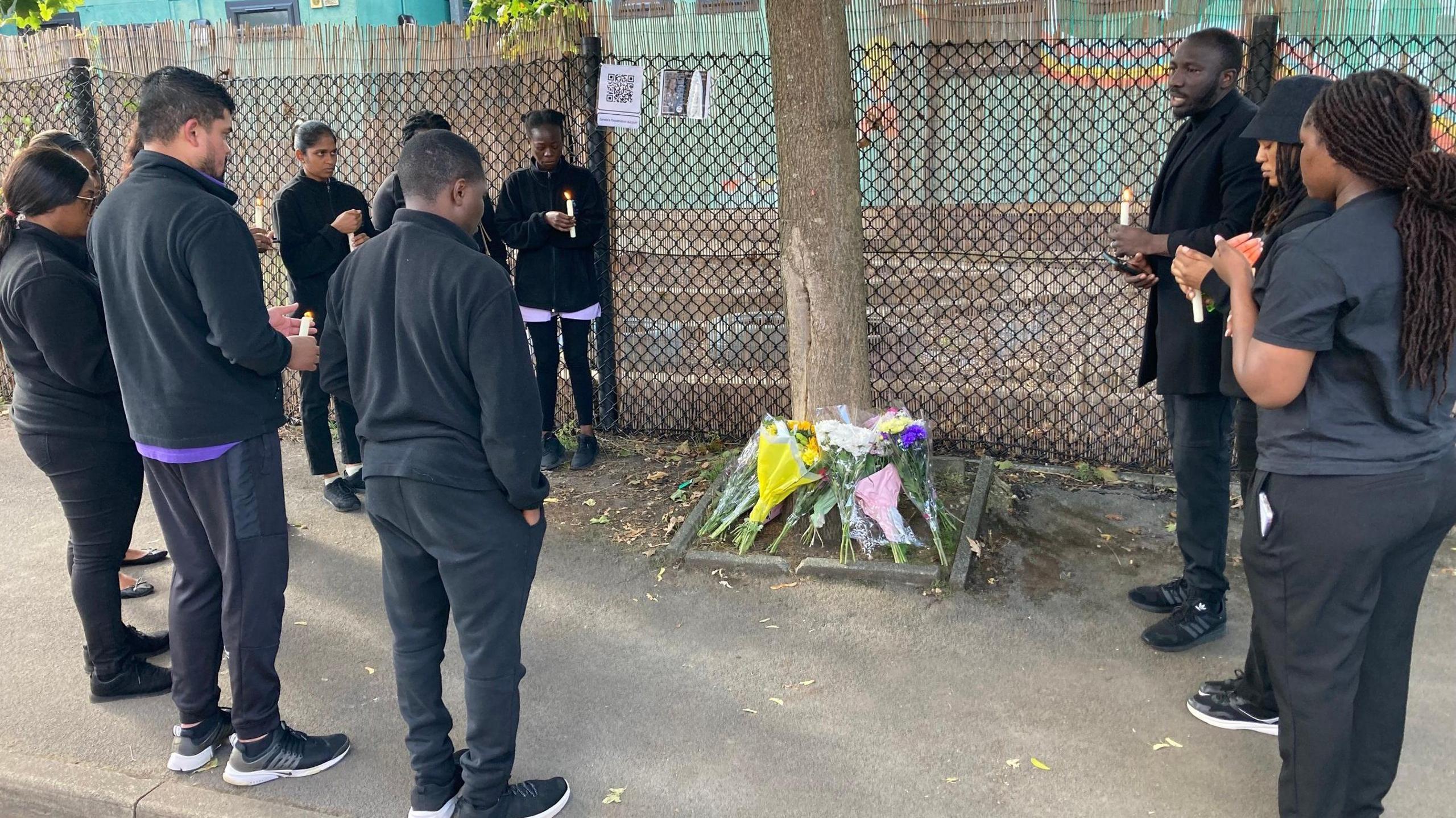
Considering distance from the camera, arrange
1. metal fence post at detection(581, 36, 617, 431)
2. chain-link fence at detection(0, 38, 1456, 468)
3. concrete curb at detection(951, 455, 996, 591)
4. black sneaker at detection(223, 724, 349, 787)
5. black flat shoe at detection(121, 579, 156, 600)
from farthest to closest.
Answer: metal fence post at detection(581, 36, 617, 431)
chain-link fence at detection(0, 38, 1456, 468)
black flat shoe at detection(121, 579, 156, 600)
concrete curb at detection(951, 455, 996, 591)
black sneaker at detection(223, 724, 349, 787)

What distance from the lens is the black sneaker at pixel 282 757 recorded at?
3.10 meters

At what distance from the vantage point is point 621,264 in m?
6.22

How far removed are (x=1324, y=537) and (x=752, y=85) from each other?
4.50 metres

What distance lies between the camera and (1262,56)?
16.0 ft

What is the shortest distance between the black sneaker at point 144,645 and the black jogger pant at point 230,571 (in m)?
0.76

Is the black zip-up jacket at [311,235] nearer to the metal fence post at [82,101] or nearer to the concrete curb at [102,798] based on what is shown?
the concrete curb at [102,798]

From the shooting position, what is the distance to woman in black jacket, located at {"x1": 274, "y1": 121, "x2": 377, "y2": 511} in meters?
4.97

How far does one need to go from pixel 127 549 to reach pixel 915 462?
3.33 metres

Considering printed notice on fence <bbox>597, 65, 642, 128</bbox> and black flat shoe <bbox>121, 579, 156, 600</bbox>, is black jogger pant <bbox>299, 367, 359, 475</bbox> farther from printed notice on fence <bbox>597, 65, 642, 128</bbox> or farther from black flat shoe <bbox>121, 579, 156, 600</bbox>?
printed notice on fence <bbox>597, 65, 642, 128</bbox>

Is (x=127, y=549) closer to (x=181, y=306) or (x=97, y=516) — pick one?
(x=97, y=516)

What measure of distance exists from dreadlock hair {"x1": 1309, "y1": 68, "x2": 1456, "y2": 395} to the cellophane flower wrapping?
2.38 m

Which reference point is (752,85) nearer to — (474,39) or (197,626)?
(474,39)

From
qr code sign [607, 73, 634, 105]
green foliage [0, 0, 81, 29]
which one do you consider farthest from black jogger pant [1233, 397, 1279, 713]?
green foliage [0, 0, 81, 29]

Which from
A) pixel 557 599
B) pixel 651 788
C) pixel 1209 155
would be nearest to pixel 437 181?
pixel 651 788
